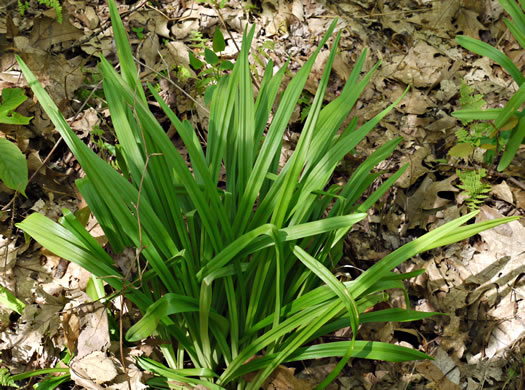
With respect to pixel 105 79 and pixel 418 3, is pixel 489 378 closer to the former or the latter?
pixel 105 79

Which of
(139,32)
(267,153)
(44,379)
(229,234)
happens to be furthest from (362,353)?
(139,32)

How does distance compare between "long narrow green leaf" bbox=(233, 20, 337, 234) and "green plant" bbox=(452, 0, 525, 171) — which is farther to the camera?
"green plant" bbox=(452, 0, 525, 171)

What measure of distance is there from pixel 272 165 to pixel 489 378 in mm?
1158

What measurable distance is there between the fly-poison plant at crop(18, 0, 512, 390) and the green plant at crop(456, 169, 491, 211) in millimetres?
739

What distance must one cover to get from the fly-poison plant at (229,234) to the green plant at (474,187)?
2.43 feet

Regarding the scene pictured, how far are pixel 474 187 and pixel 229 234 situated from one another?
130 cm

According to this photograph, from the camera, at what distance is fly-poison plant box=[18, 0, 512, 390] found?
136 centimetres

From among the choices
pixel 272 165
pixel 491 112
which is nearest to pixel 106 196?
pixel 272 165

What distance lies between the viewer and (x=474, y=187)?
2.21 metres


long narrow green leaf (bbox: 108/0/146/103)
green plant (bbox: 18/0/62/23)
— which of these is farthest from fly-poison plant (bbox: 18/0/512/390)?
green plant (bbox: 18/0/62/23)

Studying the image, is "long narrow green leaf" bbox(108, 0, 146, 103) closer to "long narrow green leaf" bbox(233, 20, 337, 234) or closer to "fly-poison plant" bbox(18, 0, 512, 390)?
"fly-poison plant" bbox(18, 0, 512, 390)

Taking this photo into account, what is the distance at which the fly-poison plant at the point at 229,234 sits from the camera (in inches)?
53.7

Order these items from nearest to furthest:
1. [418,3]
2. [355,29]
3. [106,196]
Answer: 1. [106,196]
2. [355,29]
3. [418,3]

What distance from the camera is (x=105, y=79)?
1.47 m
